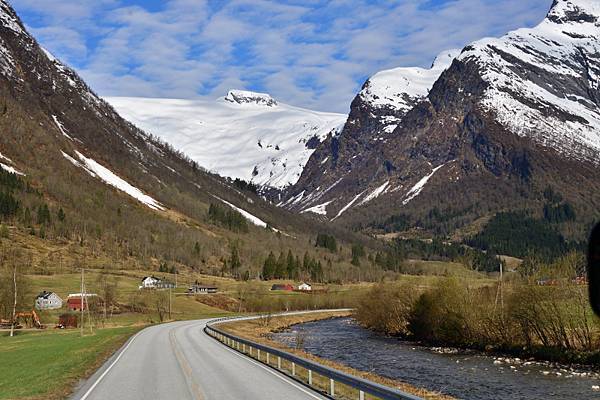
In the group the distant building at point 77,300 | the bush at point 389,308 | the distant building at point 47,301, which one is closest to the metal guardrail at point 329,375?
the bush at point 389,308

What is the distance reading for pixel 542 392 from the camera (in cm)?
3681

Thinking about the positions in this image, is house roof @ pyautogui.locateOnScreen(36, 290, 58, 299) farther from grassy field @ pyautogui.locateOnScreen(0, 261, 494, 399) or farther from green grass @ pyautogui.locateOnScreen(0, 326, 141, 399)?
green grass @ pyautogui.locateOnScreen(0, 326, 141, 399)

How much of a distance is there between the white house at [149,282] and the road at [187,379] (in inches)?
4405

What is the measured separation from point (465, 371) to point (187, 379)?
2365 centimetres

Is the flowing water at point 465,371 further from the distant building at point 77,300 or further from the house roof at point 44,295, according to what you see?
the house roof at point 44,295

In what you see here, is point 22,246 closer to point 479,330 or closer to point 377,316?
point 377,316

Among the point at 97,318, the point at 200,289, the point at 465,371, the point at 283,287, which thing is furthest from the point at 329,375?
the point at 283,287

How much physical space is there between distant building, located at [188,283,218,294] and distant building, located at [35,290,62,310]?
3165cm

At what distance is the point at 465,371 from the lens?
45.7m

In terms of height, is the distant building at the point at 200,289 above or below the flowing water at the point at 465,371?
above

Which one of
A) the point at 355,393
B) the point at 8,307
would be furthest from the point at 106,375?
the point at 8,307

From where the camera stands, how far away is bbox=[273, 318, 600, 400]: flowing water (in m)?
37.1

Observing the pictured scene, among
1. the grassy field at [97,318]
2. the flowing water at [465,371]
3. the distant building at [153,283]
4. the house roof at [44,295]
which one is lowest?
the flowing water at [465,371]

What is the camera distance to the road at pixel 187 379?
23250 millimetres
